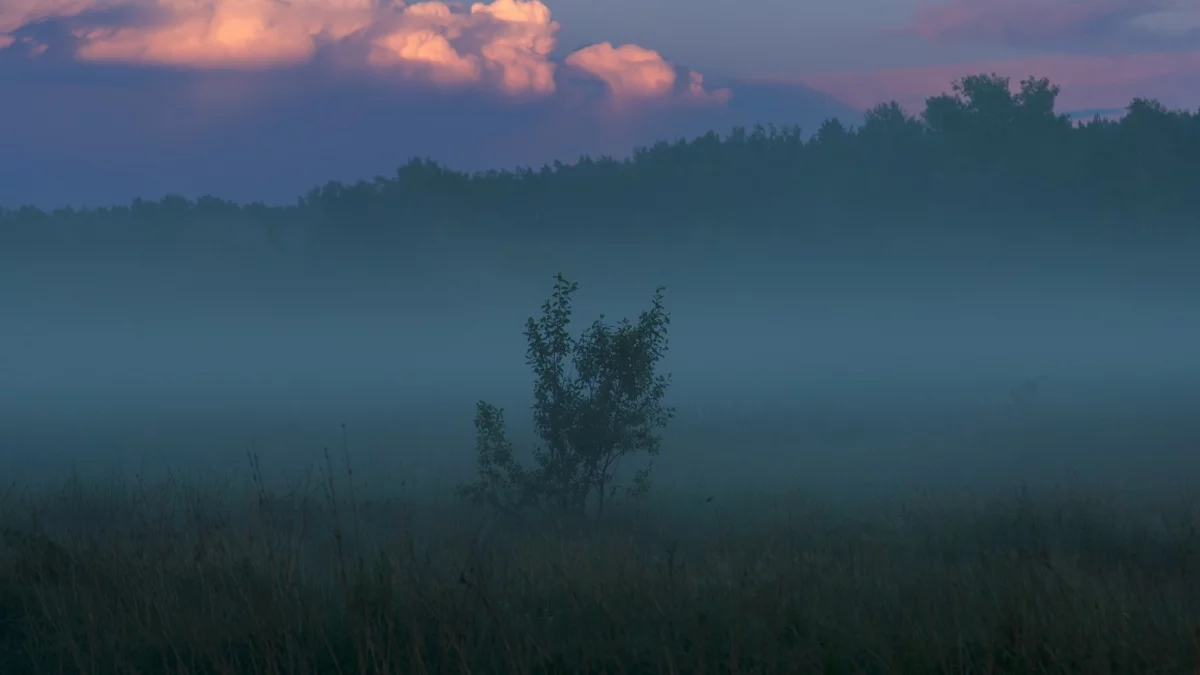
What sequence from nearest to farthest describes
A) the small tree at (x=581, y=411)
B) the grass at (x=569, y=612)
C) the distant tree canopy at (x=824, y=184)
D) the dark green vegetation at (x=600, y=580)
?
the grass at (x=569, y=612)
the dark green vegetation at (x=600, y=580)
the small tree at (x=581, y=411)
the distant tree canopy at (x=824, y=184)

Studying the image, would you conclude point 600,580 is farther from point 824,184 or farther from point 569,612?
point 824,184

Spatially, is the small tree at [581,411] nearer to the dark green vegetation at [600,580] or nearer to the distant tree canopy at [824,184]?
the dark green vegetation at [600,580]

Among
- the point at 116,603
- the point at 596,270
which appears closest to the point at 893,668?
the point at 116,603

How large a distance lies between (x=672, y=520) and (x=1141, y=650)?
9.26 meters

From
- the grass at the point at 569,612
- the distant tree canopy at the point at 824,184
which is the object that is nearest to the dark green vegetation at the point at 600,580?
the grass at the point at 569,612

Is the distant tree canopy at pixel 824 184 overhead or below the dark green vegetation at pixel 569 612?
overhead

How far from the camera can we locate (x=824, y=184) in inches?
3526

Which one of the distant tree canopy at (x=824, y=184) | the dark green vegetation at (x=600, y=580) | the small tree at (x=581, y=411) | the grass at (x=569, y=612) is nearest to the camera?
the grass at (x=569, y=612)

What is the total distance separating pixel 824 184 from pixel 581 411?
79356mm

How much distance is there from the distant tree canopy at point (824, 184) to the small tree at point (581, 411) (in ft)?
227

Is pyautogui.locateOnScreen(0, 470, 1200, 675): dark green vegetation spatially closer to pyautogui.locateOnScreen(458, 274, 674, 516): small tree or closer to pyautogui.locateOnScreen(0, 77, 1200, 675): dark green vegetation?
pyautogui.locateOnScreen(0, 77, 1200, 675): dark green vegetation

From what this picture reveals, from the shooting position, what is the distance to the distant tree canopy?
7369 cm

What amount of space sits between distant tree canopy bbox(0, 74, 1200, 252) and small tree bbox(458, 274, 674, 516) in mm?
69246

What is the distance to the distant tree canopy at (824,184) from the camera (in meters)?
73.7
